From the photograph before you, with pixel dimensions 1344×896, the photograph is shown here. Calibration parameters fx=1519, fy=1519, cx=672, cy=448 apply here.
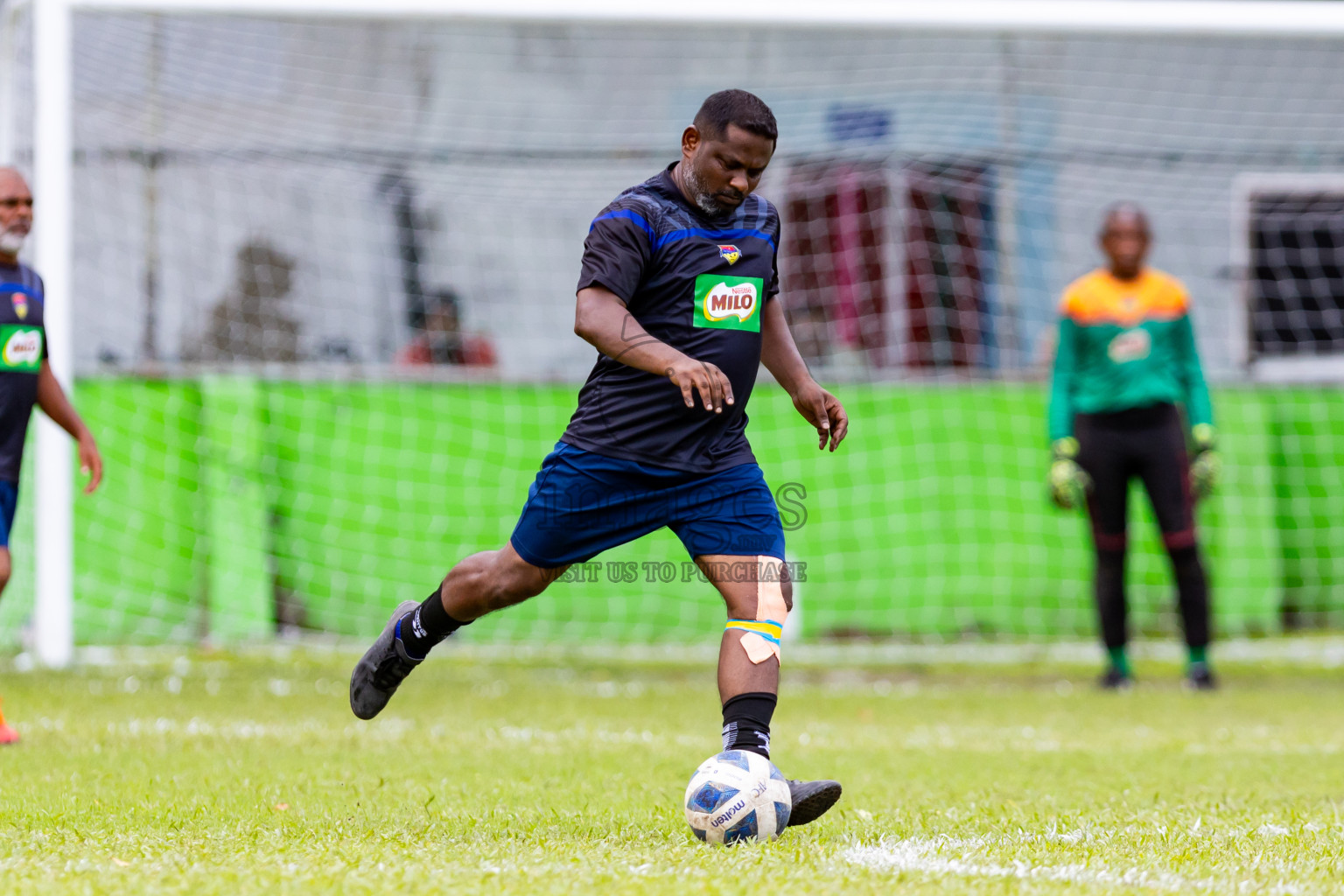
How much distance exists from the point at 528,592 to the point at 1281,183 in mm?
9954

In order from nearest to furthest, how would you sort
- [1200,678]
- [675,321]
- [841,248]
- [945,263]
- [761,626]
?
[761,626] < [675,321] < [1200,678] < [945,263] < [841,248]

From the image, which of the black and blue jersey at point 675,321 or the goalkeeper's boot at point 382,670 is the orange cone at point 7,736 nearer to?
the goalkeeper's boot at point 382,670

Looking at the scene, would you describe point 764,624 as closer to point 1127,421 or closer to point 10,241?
point 10,241

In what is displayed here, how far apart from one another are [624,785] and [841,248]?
7.61 m

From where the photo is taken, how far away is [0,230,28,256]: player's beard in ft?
17.6

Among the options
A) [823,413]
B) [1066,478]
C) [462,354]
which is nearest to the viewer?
[823,413]

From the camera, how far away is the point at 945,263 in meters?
11.1

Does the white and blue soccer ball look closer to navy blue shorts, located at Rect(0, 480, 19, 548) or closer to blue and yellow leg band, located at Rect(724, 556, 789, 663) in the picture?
blue and yellow leg band, located at Rect(724, 556, 789, 663)

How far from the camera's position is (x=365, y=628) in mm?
9445

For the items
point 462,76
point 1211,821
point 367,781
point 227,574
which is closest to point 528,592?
point 367,781

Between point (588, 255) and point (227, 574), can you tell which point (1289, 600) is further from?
point (588, 255)

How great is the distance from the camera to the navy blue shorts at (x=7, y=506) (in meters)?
5.23

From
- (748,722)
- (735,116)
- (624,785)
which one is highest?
(735,116)

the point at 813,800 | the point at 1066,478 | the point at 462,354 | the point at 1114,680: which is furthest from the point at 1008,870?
the point at 462,354
